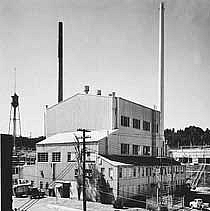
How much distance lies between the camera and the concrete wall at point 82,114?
17609 millimetres

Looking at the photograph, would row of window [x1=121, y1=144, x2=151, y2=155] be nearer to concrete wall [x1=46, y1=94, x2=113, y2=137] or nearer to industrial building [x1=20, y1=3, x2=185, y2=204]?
industrial building [x1=20, y1=3, x2=185, y2=204]

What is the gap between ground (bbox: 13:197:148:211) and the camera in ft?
42.8

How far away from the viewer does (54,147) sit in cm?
1692

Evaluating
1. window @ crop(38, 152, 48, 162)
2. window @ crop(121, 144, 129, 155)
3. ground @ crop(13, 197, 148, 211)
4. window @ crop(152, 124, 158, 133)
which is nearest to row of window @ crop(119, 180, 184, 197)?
ground @ crop(13, 197, 148, 211)

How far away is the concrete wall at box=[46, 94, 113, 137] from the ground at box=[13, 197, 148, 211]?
4327 mm

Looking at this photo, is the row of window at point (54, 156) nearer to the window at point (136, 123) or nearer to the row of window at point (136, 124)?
the row of window at point (136, 124)

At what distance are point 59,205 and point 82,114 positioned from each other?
5.72 meters

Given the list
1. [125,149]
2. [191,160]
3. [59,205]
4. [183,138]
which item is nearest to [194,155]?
[191,160]

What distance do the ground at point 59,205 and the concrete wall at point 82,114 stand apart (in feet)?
14.2

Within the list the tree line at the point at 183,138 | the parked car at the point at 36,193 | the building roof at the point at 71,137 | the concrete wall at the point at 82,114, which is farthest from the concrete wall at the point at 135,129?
the tree line at the point at 183,138

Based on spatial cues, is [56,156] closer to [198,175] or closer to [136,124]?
[136,124]

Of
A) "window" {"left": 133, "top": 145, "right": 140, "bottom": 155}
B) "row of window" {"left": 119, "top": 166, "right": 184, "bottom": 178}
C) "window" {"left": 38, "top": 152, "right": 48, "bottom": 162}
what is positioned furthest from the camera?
"window" {"left": 133, "top": 145, "right": 140, "bottom": 155}

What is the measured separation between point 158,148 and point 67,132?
21.5ft

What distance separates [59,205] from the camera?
1359cm
